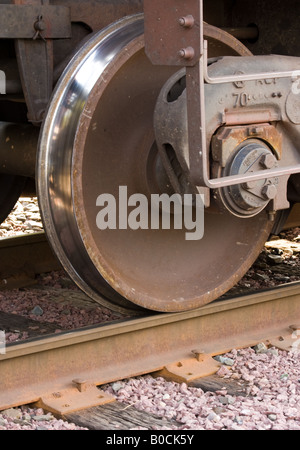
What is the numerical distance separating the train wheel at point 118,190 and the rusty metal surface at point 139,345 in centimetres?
12

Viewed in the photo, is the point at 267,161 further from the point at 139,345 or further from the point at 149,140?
the point at 139,345

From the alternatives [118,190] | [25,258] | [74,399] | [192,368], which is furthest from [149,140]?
[25,258]

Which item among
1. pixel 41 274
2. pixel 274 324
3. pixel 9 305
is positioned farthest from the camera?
pixel 41 274

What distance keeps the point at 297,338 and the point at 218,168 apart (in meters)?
1.15

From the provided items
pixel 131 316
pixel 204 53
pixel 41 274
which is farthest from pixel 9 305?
pixel 204 53

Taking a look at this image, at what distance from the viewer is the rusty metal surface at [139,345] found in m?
3.88

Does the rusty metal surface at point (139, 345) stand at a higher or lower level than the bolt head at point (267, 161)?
lower

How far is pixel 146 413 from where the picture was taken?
3.75 m

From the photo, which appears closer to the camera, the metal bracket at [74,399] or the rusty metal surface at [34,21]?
the metal bracket at [74,399]

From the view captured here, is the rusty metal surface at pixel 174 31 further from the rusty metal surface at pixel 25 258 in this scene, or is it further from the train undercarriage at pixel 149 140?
the rusty metal surface at pixel 25 258

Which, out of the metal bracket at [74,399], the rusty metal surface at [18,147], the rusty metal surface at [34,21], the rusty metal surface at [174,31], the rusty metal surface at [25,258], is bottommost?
the metal bracket at [74,399]

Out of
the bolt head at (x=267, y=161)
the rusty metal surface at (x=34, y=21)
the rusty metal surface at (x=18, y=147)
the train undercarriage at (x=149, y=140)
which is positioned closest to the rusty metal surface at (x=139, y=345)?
the train undercarriage at (x=149, y=140)

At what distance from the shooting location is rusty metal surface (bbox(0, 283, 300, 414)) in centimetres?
388
